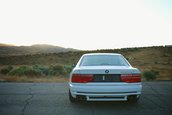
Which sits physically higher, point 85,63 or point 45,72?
point 85,63

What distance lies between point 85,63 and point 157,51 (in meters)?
53.0

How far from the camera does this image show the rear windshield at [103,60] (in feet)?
26.6

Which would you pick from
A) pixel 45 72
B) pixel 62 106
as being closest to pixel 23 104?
pixel 62 106

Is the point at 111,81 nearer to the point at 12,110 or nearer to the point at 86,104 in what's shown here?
the point at 86,104

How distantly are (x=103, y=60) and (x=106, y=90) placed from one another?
1632mm

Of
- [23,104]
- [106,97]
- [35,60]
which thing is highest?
[106,97]

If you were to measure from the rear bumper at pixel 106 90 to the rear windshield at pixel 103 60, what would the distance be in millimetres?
1198

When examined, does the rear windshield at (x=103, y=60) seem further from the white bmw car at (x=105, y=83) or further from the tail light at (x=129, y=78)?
the tail light at (x=129, y=78)

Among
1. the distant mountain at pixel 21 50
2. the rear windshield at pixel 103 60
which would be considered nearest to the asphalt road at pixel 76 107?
the rear windshield at pixel 103 60

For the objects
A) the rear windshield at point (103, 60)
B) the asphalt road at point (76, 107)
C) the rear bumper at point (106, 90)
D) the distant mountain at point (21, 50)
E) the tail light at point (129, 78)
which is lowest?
the distant mountain at point (21, 50)

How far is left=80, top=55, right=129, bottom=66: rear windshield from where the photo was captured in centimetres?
811

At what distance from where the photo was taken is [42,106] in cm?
768

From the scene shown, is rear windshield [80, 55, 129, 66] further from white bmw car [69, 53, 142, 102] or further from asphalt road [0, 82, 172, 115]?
asphalt road [0, 82, 172, 115]

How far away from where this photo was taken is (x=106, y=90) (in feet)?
22.5
